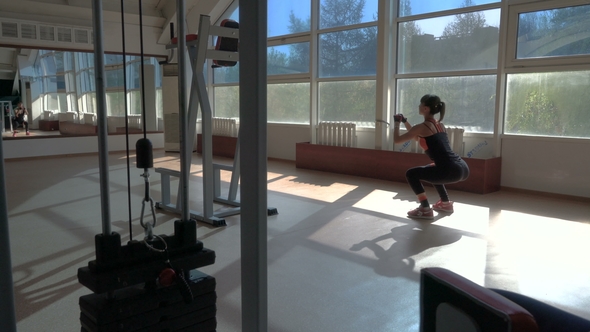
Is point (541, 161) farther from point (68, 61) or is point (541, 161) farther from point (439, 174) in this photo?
point (68, 61)

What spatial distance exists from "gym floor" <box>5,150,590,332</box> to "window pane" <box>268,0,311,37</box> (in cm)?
385

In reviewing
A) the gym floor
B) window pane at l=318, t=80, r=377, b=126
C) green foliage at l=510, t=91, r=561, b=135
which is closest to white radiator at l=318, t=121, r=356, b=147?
window pane at l=318, t=80, r=377, b=126

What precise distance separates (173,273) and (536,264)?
3012 millimetres

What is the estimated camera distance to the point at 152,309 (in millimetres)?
1355

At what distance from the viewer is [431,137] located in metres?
4.83

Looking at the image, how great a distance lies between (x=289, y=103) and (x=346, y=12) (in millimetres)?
2126

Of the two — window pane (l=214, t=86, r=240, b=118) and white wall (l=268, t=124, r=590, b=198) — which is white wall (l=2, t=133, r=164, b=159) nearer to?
window pane (l=214, t=86, r=240, b=118)

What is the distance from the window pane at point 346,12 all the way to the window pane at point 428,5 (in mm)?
549

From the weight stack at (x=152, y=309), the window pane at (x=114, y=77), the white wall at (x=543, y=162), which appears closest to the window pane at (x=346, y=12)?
the white wall at (x=543, y=162)

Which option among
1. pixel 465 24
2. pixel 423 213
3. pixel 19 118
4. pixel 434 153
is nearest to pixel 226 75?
pixel 19 118

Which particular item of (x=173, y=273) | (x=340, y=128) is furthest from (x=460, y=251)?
(x=340, y=128)

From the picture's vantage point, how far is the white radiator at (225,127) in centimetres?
1038

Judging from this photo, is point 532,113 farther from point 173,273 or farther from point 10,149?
point 10,149

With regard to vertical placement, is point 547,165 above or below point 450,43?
below
